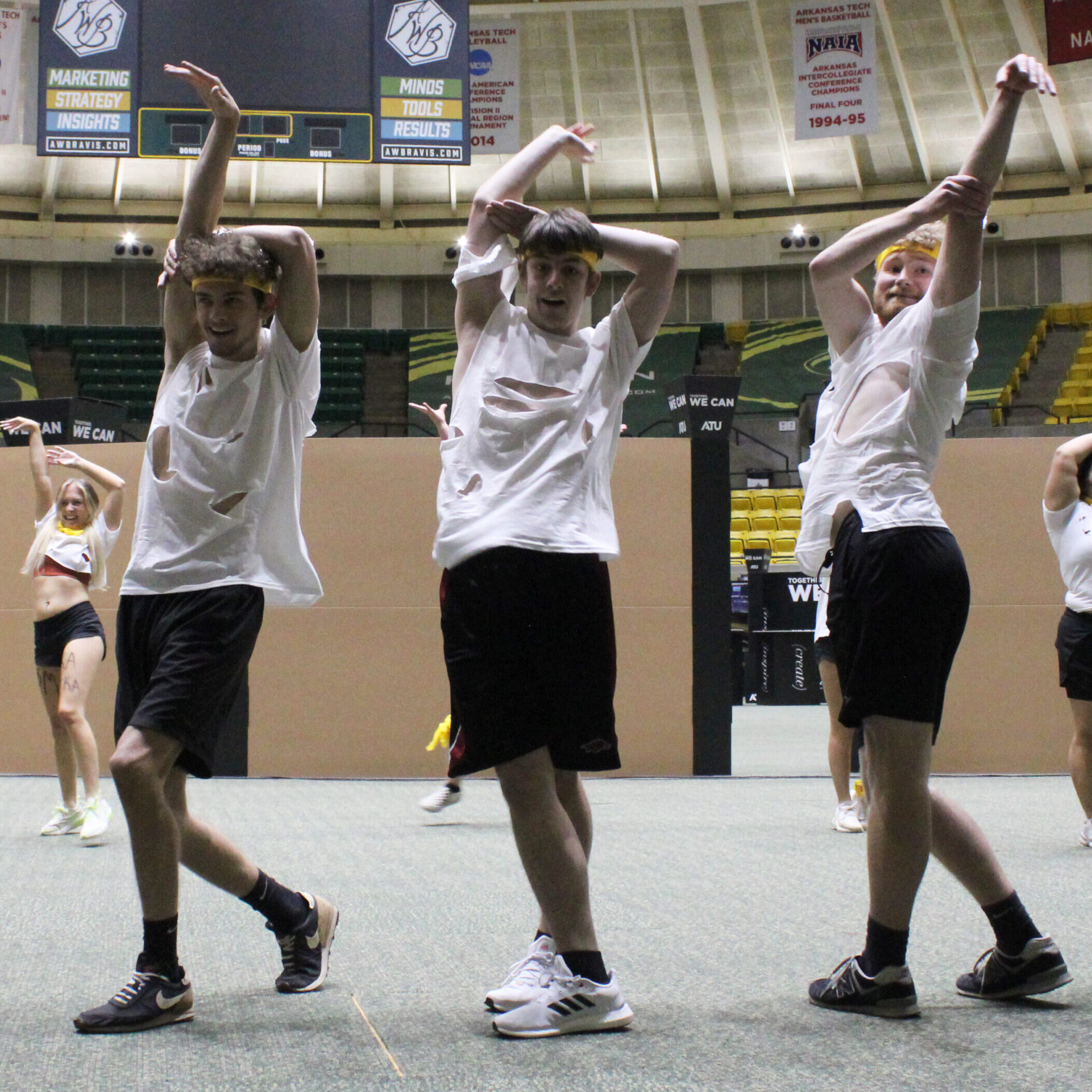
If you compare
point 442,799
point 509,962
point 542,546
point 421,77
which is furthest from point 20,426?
point 421,77

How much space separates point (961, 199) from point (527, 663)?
103 cm

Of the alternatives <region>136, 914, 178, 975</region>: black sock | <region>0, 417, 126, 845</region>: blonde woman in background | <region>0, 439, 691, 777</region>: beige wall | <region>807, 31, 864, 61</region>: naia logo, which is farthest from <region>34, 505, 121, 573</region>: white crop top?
<region>807, 31, 864, 61</region>: naia logo

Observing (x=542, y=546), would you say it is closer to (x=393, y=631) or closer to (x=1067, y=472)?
(x=1067, y=472)

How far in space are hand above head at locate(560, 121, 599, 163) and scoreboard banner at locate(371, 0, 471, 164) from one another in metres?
7.31

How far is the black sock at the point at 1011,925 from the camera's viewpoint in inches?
84.4

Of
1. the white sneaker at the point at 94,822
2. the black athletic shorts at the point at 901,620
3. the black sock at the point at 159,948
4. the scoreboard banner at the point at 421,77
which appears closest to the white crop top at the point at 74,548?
the white sneaker at the point at 94,822

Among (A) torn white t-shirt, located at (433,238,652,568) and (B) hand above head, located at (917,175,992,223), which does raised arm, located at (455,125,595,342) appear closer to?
(A) torn white t-shirt, located at (433,238,652,568)

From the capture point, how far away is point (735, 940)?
2631mm

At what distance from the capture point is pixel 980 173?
2.02 m

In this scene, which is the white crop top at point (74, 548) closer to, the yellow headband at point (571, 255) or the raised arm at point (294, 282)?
the raised arm at point (294, 282)

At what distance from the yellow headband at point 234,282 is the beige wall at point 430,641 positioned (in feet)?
14.8

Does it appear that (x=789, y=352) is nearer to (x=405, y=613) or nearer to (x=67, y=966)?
(x=405, y=613)

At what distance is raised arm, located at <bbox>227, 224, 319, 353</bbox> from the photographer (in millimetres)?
2227

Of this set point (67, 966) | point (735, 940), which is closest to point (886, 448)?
point (735, 940)
